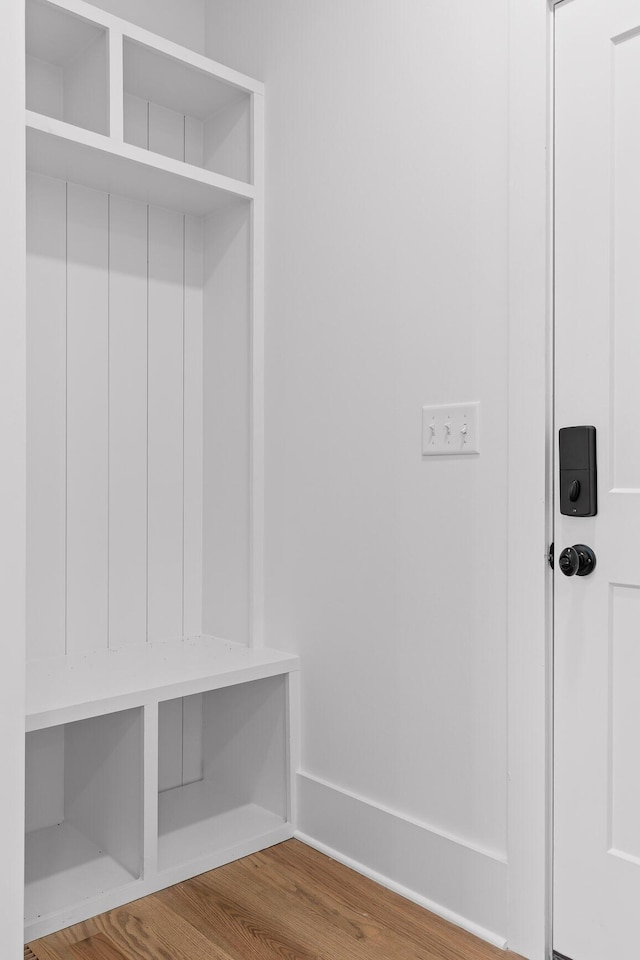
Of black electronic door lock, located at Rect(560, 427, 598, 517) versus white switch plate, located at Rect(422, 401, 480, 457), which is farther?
white switch plate, located at Rect(422, 401, 480, 457)

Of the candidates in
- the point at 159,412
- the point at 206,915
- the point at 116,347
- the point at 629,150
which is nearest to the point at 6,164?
the point at 116,347

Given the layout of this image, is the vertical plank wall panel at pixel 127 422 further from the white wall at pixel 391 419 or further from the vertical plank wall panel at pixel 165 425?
the white wall at pixel 391 419

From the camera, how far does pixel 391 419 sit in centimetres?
185

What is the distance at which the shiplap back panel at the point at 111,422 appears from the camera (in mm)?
2061

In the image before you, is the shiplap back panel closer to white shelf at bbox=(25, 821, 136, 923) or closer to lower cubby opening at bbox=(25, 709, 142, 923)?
lower cubby opening at bbox=(25, 709, 142, 923)

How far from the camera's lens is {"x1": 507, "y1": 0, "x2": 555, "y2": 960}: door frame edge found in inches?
60.1

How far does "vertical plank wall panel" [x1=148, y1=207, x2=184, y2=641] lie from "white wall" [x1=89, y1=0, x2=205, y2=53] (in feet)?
1.70

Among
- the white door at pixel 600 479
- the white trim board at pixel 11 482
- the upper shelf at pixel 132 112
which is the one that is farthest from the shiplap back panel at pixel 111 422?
the white door at pixel 600 479

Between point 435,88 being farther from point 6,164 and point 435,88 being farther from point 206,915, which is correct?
point 206,915

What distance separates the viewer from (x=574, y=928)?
1.49m

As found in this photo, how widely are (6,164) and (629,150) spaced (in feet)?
3.73

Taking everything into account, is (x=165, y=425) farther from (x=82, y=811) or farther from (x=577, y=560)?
(x=577, y=560)

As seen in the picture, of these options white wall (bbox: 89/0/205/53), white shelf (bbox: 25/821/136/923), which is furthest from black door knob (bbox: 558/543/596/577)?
white wall (bbox: 89/0/205/53)

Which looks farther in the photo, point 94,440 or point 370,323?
point 94,440
